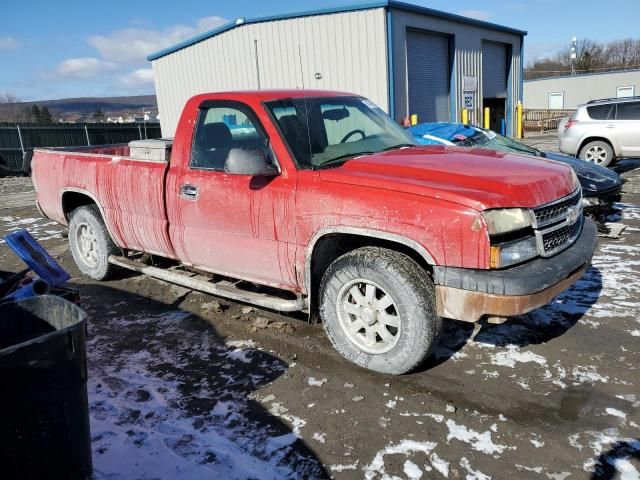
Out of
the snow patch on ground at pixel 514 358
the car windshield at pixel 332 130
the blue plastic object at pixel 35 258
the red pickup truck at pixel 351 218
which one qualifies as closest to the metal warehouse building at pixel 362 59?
the car windshield at pixel 332 130

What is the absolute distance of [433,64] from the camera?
19.0 meters

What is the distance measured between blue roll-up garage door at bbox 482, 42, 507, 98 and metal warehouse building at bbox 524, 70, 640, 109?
2176 centimetres

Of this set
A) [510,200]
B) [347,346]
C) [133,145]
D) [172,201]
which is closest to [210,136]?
[172,201]

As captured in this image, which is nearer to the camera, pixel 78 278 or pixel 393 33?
pixel 78 278

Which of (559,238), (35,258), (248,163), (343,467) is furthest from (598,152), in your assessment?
(35,258)

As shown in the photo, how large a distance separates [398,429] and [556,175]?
2.04 meters

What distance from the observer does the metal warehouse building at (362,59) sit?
1591 centimetres

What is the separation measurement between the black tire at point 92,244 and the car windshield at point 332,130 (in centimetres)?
273

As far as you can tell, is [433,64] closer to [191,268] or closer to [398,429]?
[191,268]

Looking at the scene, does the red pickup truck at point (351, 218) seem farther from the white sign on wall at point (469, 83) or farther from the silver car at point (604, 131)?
the white sign on wall at point (469, 83)

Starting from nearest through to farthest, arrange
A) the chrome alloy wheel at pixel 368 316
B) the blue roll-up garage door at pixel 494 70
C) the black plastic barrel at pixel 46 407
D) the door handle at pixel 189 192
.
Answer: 1. the black plastic barrel at pixel 46 407
2. the chrome alloy wheel at pixel 368 316
3. the door handle at pixel 189 192
4. the blue roll-up garage door at pixel 494 70

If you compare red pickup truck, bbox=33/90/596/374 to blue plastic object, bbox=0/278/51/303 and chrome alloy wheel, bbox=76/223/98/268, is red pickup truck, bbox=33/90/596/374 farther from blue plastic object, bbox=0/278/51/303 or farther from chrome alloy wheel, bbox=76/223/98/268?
blue plastic object, bbox=0/278/51/303

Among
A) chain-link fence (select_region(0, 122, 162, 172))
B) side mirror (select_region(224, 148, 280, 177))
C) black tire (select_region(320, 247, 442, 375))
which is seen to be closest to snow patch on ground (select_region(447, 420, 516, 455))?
black tire (select_region(320, 247, 442, 375))

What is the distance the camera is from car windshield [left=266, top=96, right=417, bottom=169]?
13.3 feet
